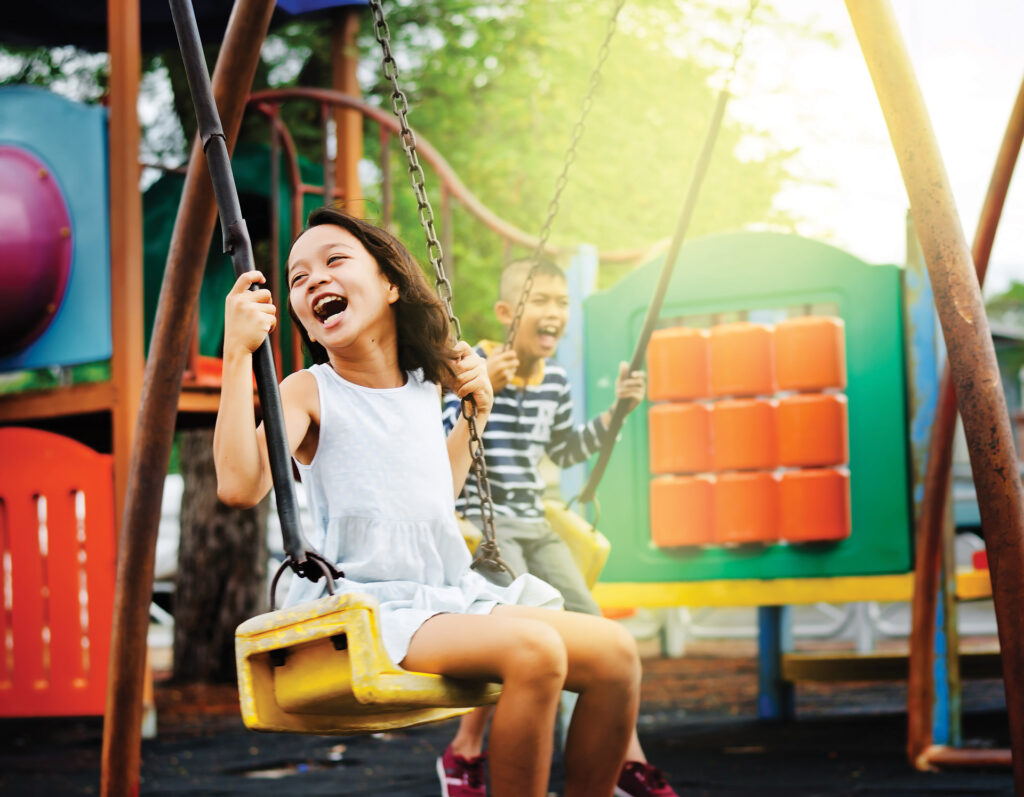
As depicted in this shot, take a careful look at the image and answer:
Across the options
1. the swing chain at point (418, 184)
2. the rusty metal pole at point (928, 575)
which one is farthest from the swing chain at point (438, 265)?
the rusty metal pole at point (928, 575)

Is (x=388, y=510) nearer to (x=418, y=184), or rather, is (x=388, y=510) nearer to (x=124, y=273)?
(x=418, y=184)

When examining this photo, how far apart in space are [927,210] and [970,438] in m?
0.44

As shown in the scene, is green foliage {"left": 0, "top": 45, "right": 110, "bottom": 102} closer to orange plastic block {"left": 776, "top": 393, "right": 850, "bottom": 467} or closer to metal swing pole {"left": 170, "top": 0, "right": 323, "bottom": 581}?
orange plastic block {"left": 776, "top": 393, "right": 850, "bottom": 467}

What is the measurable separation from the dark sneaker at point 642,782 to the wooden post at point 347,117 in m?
3.55

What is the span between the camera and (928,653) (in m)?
4.15

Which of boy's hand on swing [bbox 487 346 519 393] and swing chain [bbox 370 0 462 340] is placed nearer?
swing chain [bbox 370 0 462 340]

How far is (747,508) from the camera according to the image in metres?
4.81

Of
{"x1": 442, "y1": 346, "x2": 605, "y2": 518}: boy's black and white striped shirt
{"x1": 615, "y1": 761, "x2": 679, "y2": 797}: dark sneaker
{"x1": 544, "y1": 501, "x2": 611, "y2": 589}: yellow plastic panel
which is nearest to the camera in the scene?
{"x1": 615, "y1": 761, "x2": 679, "y2": 797}: dark sneaker

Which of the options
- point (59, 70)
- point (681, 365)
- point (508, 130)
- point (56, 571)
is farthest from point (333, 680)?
point (508, 130)

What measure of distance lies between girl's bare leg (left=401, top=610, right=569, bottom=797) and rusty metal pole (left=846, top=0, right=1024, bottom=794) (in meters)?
0.84

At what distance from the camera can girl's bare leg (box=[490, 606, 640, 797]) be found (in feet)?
6.75

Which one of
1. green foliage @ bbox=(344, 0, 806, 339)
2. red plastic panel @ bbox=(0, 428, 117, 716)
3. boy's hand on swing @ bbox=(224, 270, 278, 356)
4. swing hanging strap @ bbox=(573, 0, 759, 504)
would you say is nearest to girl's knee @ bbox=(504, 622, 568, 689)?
boy's hand on swing @ bbox=(224, 270, 278, 356)

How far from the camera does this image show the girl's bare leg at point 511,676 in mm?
1872

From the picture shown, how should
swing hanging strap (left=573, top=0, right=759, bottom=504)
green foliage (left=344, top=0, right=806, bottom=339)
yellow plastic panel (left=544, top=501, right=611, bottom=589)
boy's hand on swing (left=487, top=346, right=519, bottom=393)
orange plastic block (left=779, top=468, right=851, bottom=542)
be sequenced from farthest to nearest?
green foliage (left=344, top=0, right=806, bottom=339), orange plastic block (left=779, top=468, right=851, bottom=542), yellow plastic panel (left=544, top=501, right=611, bottom=589), boy's hand on swing (left=487, top=346, right=519, bottom=393), swing hanging strap (left=573, top=0, right=759, bottom=504)
